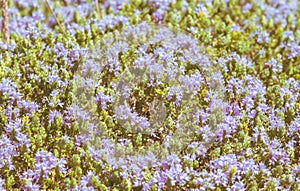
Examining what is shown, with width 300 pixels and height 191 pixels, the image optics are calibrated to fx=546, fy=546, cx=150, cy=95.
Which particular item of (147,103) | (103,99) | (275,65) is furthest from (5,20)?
(275,65)

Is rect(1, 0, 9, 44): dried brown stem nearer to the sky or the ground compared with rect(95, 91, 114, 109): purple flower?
nearer to the sky

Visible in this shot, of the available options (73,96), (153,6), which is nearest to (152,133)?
(73,96)

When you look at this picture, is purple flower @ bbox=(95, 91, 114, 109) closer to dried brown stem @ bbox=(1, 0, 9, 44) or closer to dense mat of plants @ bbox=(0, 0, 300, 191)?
dense mat of plants @ bbox=(0, 0, 300, 191)

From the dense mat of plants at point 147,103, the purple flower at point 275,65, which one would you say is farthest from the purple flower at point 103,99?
the purple flower at point 275,65

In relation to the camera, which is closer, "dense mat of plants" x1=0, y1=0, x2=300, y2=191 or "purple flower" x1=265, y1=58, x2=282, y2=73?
"dense mat of plants" x1=0, y1=0, x2=300, y2=191

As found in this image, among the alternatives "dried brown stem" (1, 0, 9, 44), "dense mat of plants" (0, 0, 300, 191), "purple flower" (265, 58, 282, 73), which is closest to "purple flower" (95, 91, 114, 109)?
"dense mat of plants" (0, 0, 300, 191)

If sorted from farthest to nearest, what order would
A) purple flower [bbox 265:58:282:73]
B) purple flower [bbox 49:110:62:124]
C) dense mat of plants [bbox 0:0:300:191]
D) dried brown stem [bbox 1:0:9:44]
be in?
purple flower [bbox 265:58:282:73]
dried brown stem [bbox 1:0:9:44]
purple flower [bbox 49:110:62:124]
dense mat of plants [bbox 0:0:300:191]

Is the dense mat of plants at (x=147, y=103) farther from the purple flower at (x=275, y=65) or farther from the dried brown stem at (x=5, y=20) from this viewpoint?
the dried brown stem at (x=5, y=20)

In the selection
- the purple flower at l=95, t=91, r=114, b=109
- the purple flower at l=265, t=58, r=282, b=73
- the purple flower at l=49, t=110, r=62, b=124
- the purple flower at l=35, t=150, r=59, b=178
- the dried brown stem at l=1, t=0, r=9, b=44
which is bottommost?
the purple flower at l=35, t=150, r=59, b=178
